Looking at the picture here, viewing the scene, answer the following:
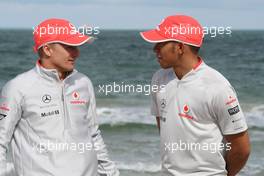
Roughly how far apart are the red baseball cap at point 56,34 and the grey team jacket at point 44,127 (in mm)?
176

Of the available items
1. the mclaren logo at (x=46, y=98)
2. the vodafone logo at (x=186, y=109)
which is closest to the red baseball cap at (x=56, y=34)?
the mclaren logo at (x=46, y=98)

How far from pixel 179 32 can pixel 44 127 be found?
0.92 metres

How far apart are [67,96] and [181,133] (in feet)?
2.29

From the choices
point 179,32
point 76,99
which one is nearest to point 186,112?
point 179,32

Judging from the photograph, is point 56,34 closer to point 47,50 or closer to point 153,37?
point 47,50

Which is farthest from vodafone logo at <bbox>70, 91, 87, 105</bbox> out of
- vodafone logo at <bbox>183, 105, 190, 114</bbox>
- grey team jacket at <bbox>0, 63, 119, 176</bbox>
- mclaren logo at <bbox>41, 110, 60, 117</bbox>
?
vodafone logo at <bbox>183, 105, 190, 114</bbox>

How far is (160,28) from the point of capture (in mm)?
3457

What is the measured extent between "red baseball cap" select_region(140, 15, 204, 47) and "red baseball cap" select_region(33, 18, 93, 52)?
1.31 feet

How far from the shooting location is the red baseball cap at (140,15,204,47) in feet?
11.1

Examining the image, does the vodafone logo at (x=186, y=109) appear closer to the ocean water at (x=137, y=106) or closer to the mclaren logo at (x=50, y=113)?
the mclaren logo at (x=50, y=113)

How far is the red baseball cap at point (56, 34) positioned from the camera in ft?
11.5

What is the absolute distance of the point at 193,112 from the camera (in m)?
3.35

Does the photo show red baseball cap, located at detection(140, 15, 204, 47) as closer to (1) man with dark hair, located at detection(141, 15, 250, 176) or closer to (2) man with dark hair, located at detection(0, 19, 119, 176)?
(1) man with dark hair, located at detection(141, 15, 250, 176)

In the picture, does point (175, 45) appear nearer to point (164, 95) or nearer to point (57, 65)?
point (164, 95)
